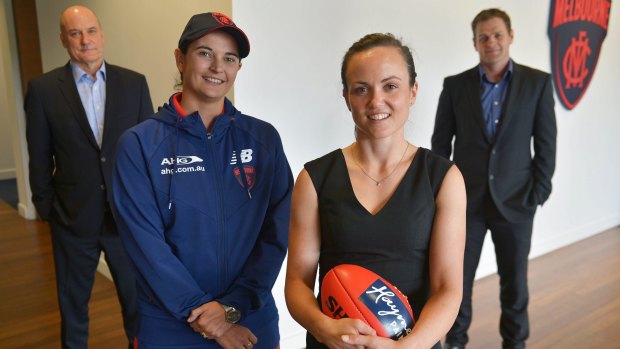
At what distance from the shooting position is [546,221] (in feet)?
15.0

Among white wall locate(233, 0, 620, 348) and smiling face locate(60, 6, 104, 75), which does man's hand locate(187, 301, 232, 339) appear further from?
smiling face locate(60, 6, 104, 75)

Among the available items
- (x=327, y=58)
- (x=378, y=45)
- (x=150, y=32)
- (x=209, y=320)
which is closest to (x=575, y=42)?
(x=327, y=58)

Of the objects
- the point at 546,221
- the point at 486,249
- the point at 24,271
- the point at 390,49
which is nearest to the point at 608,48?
the point at 546,221

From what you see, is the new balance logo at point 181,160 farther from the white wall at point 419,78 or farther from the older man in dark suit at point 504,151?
the older man in dark suit at point 504,151

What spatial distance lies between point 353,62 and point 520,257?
189 cm

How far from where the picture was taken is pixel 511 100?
262 cm

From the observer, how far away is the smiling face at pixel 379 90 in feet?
4.09

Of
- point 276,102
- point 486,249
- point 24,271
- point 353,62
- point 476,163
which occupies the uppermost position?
point 353,62

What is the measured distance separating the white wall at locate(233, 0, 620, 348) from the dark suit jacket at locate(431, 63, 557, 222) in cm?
66

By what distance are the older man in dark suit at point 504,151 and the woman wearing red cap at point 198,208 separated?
5.02 feet

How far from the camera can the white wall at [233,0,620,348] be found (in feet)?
8.56

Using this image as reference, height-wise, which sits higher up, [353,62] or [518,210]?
[353,62]

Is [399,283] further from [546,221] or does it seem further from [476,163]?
[546,221]

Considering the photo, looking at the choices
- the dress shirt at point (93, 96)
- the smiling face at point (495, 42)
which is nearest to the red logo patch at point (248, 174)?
the dress shirt at point (93, 96)
